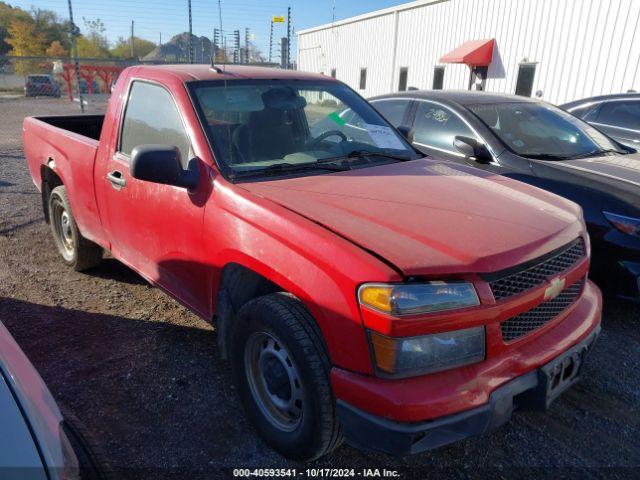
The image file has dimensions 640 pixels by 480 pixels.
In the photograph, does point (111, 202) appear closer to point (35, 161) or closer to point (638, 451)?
point (35, 161)

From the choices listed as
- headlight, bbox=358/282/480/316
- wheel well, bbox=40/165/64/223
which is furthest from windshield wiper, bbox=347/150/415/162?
wheel well, bbox=40/165/64/223

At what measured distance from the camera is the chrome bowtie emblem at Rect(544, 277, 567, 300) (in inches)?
87.0

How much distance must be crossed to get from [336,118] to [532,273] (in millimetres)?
1861

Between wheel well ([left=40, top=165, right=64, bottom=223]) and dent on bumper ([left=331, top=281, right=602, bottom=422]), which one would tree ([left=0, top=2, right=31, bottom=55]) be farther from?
dent on bumper ([left=331, top=281, right=602, bottom=422])

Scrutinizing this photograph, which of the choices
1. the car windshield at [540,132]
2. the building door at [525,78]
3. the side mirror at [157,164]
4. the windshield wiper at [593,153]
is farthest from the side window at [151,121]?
the building door at [525,78]

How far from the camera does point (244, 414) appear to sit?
2.76 metres

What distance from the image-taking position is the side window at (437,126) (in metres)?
4.91

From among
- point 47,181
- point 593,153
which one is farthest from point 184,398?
point 593,153

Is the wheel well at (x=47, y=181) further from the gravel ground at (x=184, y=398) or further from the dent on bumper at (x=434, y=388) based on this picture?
the dent on bumper at (x=434, y=388)

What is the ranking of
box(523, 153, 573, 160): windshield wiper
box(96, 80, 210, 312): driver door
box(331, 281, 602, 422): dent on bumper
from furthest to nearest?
box(523, 153, 573, 160): windshield wiper
box(96, 80, 210, 312): driver door
box(331, 281, 602, 422): dent on bumper

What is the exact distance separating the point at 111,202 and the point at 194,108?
1.10m

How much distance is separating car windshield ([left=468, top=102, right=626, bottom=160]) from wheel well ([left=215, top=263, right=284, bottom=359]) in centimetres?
304

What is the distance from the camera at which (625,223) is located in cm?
363

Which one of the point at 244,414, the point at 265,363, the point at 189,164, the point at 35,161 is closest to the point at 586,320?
the point at 265,363
